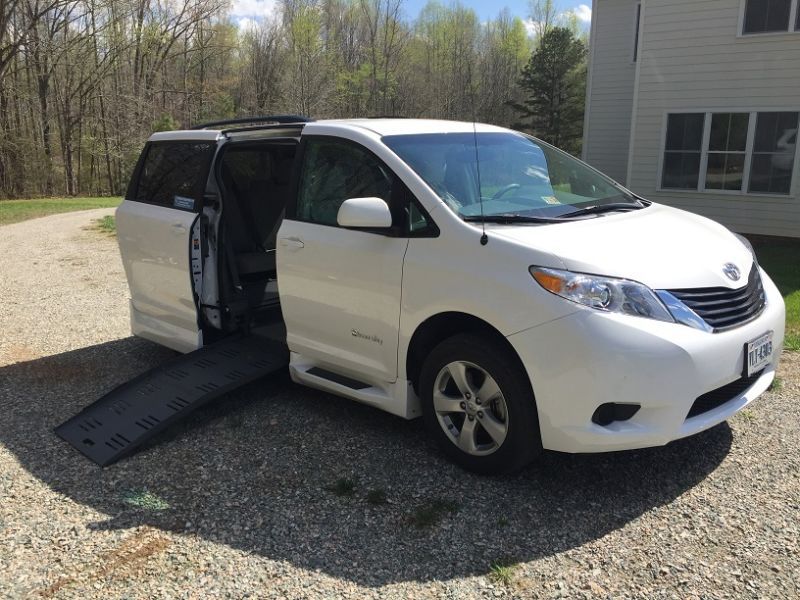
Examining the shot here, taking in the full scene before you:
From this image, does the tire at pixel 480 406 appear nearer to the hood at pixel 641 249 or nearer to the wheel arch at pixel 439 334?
the wheel arch at pixel 439 334

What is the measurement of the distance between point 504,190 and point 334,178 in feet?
3.53

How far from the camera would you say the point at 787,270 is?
31.0 feet

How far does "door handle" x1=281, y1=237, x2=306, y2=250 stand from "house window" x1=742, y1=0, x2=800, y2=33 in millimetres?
12232

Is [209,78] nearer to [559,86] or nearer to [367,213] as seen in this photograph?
[559,86]

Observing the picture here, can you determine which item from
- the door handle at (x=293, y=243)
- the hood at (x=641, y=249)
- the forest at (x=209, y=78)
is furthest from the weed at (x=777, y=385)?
the forest at (x=209, y=78)

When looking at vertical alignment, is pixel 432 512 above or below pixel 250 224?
below

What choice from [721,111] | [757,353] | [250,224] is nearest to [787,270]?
[721,111]

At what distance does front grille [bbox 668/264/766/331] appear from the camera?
125 inches

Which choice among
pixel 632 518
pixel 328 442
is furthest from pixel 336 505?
pixel 632 518

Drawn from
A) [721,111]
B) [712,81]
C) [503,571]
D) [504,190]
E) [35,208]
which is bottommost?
[35,208]

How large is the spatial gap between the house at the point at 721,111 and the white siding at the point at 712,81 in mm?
19

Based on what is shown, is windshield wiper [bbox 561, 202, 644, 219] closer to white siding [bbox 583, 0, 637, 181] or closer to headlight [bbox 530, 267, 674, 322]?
headlight [bbox 530, 267, 674, 322]

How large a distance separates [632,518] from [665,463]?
0.62 metres

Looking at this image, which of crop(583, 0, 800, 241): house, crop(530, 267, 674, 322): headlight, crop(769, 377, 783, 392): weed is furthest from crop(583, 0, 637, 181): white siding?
crop(530, 267, 674, 322): headlight
